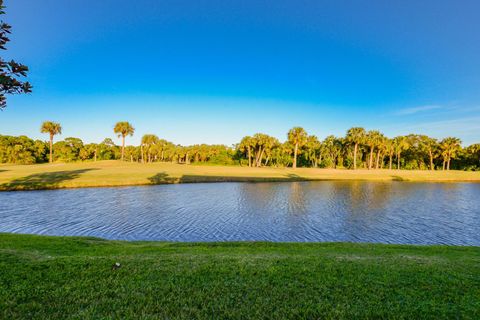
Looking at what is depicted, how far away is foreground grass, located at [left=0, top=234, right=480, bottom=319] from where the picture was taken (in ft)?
18.2

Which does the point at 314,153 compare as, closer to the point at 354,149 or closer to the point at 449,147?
the point at 354,149

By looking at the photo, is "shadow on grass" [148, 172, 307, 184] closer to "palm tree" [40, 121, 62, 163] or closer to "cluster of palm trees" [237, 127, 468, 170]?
"cluster of palm trees" [237, 127, 468, 170]

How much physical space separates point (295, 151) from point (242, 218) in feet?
249

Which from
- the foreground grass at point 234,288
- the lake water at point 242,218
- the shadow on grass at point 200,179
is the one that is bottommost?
the lake water at point 242,218

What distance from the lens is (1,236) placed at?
1312 cm

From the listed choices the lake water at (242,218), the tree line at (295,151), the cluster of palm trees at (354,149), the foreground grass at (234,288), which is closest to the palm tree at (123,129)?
the tree line at (295,151)

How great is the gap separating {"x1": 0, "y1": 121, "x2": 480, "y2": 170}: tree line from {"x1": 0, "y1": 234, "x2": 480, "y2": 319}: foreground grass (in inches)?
3586

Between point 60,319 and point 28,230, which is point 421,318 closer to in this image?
point 60,319

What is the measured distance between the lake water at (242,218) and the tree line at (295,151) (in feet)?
227

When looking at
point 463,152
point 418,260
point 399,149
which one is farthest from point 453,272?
point 463,152

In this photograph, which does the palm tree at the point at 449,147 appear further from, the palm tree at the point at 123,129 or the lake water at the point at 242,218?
the palm tree at the point at 123,129

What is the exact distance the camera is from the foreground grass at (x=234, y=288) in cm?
555

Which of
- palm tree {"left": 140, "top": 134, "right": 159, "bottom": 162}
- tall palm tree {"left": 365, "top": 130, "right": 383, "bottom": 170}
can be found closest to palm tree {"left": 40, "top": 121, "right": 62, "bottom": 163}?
palm tree {"left": 140, "top": 134, "right": 159, "bottom": 162}

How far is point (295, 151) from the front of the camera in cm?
9681
